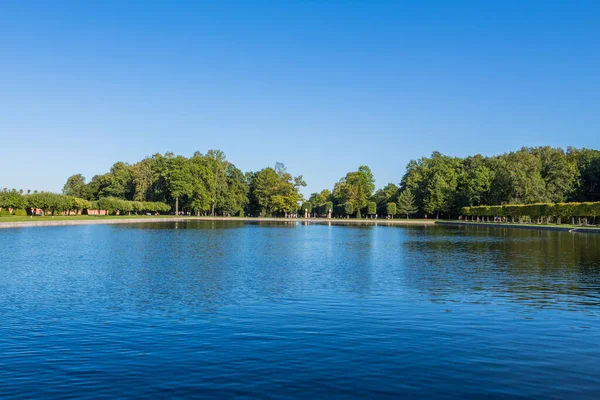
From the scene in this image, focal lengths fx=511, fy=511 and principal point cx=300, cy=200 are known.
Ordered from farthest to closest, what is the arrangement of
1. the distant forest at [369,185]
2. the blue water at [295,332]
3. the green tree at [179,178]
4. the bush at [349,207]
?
the bush at [349,207] → the green tree at [179,178] → the distant forest at [369,185] → the blue water at [295,332]

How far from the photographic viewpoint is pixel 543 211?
259 feet

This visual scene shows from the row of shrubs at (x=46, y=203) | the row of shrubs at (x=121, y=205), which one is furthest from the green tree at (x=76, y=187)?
the row of shrubs at (x=46, y=203)

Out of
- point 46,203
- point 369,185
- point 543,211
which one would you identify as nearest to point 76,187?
point 46,203

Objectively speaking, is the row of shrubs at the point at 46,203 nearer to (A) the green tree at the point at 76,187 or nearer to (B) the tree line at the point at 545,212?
(A) the green tree at the point at 76,187

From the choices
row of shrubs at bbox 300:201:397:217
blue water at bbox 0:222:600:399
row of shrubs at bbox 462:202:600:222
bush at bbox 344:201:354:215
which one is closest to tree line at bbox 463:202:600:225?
row of shrubs at bbox 462:202:600:222

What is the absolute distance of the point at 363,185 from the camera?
130750 millimetres

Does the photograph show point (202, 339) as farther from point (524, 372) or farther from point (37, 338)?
point (524, 372)

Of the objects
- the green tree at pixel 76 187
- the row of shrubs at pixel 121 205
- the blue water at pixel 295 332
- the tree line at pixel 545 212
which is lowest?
the blue water at pixel 295 332

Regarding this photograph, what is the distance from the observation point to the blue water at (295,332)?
8500mm

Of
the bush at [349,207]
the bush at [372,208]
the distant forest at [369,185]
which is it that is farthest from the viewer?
the bush at [372,208]

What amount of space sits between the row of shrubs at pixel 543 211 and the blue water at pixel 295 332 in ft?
173

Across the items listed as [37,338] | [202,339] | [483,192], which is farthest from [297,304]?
[483,192]

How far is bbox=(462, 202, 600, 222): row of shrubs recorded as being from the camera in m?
→ 70.5

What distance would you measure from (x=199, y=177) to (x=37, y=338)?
106546 millimetres
